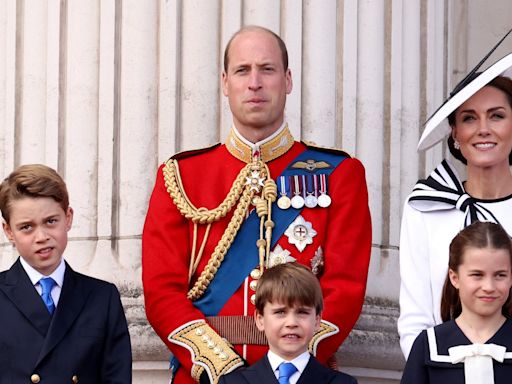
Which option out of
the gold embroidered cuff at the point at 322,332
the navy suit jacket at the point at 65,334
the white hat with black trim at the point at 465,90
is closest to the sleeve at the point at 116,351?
the navy suit jacket at the point at 65,334

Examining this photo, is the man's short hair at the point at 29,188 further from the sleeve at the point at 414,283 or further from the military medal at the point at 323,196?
the sleeve at the point at 414,283

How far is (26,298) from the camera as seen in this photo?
5.91m

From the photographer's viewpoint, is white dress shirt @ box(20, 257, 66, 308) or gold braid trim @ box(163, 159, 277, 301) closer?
white dress shirt @ box(20, 257, 66, 308)

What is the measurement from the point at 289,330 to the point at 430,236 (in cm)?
71

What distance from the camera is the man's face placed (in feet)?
20.7

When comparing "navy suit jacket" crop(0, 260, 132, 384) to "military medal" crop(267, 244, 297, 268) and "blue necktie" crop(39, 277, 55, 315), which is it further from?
"military medal" crop(267, 244, 297, 268)

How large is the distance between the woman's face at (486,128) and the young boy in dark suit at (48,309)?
A: 54.6 inches

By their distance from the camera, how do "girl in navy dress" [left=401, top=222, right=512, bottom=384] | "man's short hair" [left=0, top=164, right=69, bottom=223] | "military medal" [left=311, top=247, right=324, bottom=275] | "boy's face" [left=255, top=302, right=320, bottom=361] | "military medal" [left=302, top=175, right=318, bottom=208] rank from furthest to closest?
1. "military medal" [left=302, top=175, right=318, bottom=208]
2. "military medal" [left=311, top=247, right=324, bottom=275]
3. "man's short hair" [left=0, top=164, right=69, bottom=223]
4. "boy's face" [left=255, top=302, right=320, bottom=361]
5. "girl in navy dress" [left=401, top=222, right=512, bottom=384]

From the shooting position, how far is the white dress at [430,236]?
5984 millimetres

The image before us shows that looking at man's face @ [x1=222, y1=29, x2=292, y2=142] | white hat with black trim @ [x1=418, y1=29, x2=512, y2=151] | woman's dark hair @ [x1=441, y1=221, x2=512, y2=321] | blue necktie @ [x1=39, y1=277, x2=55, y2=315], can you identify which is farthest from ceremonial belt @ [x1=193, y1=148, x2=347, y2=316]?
woman's dark hair @ [x1=441, y1=221, x2=512, y2=321]

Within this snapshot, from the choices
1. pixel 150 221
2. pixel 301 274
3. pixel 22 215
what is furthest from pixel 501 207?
pixel 22 215

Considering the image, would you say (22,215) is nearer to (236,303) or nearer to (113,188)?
(236,303)

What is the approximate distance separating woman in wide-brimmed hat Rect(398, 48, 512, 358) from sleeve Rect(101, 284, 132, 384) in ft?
3.19

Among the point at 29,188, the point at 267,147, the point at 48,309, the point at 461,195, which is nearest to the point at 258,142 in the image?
the point at 267,147
